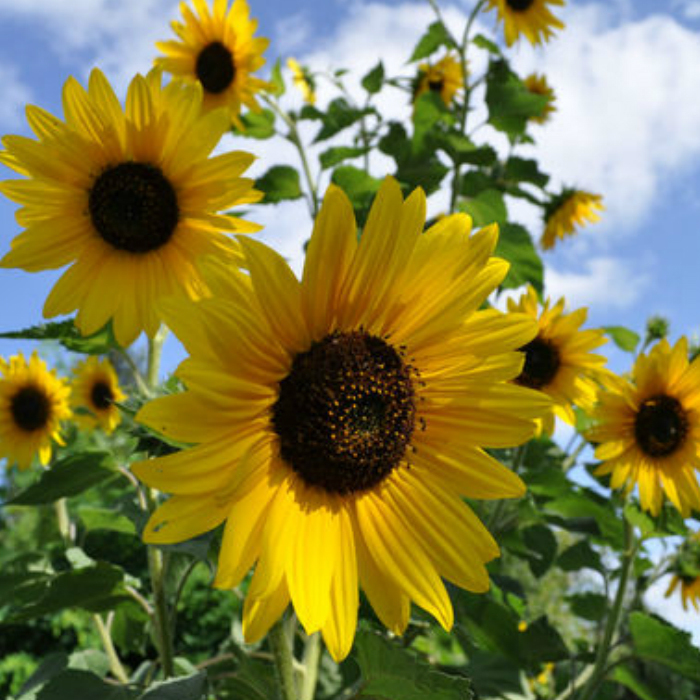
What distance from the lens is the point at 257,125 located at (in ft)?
11.5

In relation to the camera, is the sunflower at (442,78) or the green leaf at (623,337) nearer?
the green leaf at (623,337)

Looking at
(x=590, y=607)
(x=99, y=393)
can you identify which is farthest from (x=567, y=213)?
(x=99, y=393)

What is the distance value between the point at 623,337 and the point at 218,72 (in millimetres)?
1931

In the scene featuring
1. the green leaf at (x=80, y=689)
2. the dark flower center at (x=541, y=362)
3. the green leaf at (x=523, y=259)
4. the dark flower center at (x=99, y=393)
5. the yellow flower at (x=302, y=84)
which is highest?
the yellow flower at (x=302, y=84)

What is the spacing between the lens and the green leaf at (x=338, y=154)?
2.97 m

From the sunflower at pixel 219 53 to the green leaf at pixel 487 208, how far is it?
1084 millimetres

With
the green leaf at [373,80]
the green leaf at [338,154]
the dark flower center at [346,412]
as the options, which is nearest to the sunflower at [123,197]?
the dark flower center at [346,412]

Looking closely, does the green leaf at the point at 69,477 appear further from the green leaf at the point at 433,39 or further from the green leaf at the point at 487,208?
the green leaf at the point at 433,39

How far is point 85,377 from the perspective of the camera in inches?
182

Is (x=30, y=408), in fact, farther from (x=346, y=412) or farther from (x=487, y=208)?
(x=346, y=412)

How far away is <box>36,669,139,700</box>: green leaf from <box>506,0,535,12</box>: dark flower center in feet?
10.6

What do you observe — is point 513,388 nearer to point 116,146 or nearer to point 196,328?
point 196,328

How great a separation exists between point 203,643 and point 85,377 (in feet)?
10.2

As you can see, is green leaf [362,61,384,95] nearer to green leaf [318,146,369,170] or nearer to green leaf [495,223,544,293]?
green leaf [318,146,369,170]
